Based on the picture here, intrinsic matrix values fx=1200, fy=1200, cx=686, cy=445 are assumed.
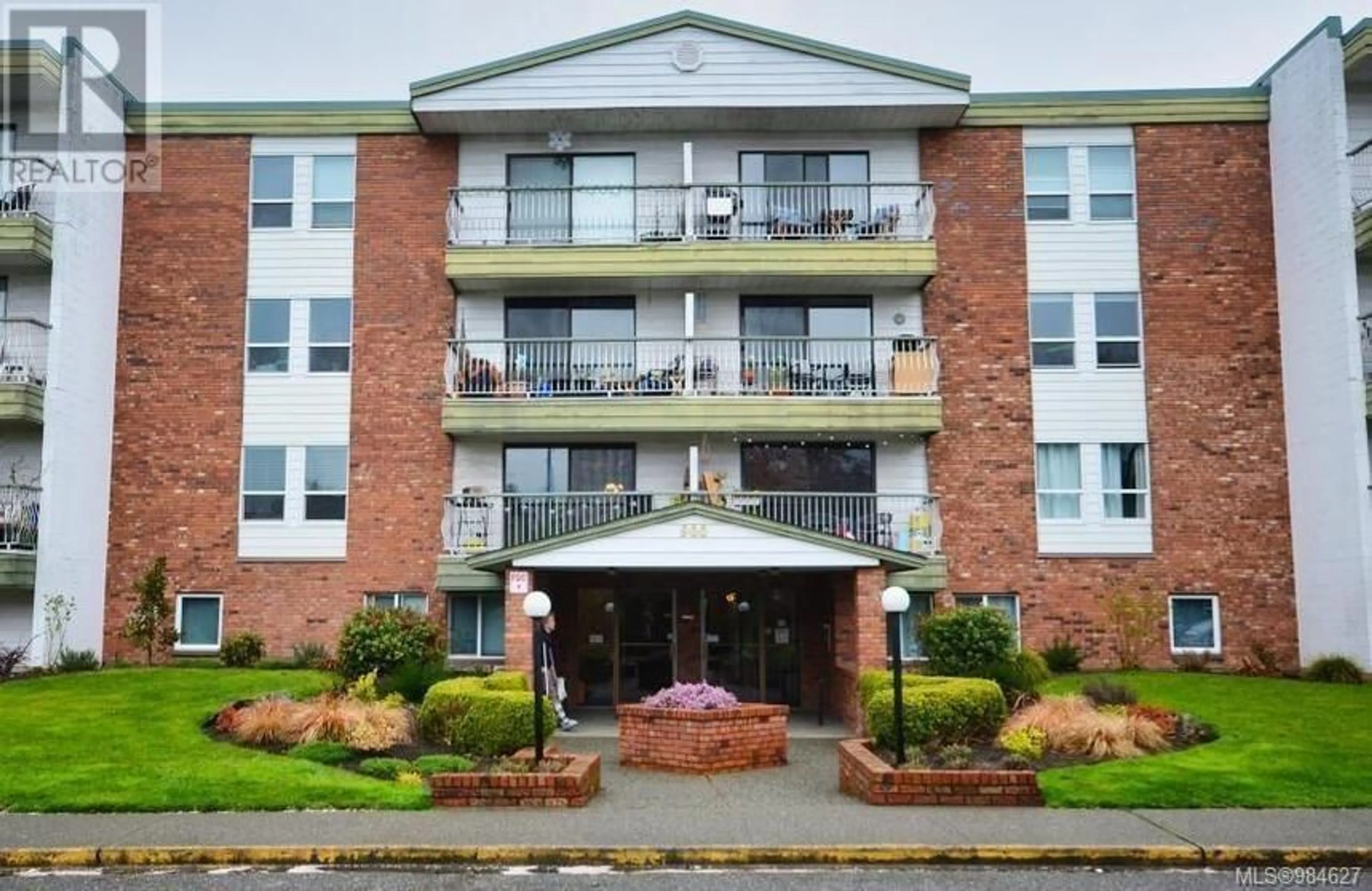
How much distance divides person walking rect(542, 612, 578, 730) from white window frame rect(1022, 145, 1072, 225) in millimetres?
12295

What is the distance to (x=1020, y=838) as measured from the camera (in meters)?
9.73

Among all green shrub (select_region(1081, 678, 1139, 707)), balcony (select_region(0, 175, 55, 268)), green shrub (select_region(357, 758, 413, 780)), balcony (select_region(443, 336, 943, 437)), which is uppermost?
balcony (select_region(0, 175, 55, 268))

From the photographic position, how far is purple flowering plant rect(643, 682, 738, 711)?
553 inches

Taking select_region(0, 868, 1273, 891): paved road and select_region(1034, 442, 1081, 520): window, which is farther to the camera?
select_region(1034, 442, 1081, 520): window

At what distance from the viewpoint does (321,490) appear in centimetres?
2288

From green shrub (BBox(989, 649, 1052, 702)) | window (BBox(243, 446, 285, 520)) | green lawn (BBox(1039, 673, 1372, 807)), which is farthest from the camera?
window (BBox(243, 446, 285, 520))

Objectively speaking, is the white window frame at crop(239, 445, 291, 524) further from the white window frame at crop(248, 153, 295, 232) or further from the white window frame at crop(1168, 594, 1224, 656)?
the white window frame at crop(1168, 594, 1224, 656)

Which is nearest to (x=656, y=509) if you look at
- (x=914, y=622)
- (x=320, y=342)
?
(x=914, y=622)

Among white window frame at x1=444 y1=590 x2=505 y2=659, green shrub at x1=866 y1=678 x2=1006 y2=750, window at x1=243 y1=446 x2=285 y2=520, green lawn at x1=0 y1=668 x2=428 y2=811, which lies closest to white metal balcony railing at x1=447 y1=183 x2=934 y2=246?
window at x1=243 y1=446 x2=285 y2=520

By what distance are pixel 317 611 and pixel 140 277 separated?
7.45 m

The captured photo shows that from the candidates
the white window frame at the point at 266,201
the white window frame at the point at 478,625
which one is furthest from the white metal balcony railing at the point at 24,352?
the white window frame at the point at 478,625

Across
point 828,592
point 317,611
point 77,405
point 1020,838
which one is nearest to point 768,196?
point 828,592

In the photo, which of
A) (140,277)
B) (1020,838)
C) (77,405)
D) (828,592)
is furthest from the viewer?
(140,277)

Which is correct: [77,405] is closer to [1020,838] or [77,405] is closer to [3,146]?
[3,146]
